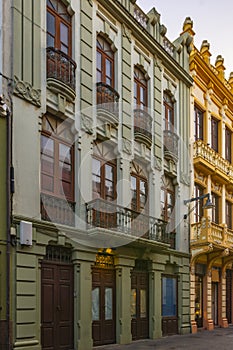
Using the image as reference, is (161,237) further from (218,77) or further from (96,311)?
(218,77)

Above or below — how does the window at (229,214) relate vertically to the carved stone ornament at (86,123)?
below

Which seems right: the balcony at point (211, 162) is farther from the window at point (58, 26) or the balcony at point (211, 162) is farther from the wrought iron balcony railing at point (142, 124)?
the window at point (58, 26)

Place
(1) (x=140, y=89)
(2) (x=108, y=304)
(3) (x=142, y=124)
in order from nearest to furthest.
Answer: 1. (2) (x=108, y=304)
2. (3) (x=142, y=124)
3. (1) (x=140, y=89)

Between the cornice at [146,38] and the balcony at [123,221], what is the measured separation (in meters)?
6.74

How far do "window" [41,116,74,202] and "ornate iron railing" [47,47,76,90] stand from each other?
117cm

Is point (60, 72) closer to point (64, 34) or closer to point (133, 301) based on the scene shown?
point (64, 34)

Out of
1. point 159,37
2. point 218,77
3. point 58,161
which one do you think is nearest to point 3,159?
point 58,161

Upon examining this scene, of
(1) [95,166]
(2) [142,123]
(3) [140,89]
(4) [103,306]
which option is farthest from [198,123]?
(4) [103,306]

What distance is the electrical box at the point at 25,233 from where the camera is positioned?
12.8 metres

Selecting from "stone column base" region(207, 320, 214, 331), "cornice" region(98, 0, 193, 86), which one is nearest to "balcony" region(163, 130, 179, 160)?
"cornice" region(98, 0, 193, 86)

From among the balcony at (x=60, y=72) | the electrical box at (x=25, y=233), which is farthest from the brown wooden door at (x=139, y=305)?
the balcony at (x=60, y=72)

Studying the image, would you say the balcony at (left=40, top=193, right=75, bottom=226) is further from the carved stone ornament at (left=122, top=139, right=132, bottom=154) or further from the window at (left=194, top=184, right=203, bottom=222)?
the window at (left=194, top=184, right=203, bottom=222)

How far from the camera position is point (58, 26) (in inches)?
601

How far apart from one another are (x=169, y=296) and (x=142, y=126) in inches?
263
